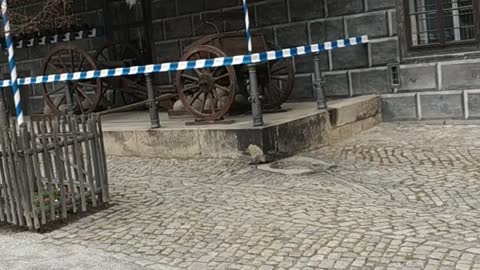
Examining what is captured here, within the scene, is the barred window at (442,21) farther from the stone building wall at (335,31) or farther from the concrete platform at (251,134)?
the concrete platform at (251,134)

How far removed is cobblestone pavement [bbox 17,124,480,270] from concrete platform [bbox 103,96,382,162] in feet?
0.88

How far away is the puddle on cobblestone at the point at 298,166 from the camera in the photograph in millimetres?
7207

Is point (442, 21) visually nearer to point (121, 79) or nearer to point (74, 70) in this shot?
point (121, 79)

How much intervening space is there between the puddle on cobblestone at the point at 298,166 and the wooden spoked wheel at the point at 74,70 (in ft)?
14.1

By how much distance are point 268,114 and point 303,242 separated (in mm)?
4628

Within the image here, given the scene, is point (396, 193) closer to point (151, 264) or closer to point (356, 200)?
point (356, 200)

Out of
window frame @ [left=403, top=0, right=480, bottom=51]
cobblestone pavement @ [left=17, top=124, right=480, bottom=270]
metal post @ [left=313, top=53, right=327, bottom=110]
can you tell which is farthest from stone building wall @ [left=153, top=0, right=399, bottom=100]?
cobblestone pavement @ [left=17, top=124, right=480, bottom=270]

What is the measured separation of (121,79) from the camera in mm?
11195

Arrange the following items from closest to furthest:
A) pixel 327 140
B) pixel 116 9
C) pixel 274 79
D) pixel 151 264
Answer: pixel 151 264 < pixel 327 140 < pixel 274 79 < pixel 116 9

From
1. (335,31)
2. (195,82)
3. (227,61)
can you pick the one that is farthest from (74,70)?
(335,31)

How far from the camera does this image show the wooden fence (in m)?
5.64

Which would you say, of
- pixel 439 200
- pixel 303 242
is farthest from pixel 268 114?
pixel 303 242

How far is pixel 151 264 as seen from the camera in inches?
184

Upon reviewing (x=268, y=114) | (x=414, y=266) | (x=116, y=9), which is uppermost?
(x=116, y=9)
